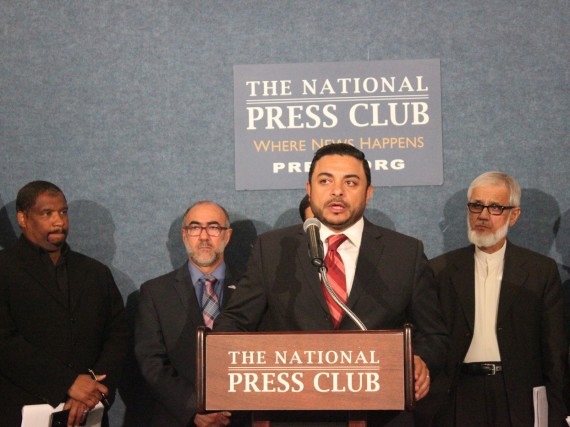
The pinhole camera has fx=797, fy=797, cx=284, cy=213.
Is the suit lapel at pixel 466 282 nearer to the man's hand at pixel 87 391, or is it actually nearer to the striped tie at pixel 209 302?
the striped tie at pixel 209 302

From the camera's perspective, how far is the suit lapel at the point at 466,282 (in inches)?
149

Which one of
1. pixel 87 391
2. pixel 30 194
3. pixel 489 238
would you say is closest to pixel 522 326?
pixel 489 238

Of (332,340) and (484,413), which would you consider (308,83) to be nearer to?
(484,413)

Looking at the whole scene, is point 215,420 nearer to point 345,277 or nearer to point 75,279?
point 75,279

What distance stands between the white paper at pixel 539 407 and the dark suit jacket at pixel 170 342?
60.2 inches

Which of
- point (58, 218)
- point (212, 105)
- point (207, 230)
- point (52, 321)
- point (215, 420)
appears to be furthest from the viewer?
point (212, 105)

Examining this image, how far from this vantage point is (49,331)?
3.83m

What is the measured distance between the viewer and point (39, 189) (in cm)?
398

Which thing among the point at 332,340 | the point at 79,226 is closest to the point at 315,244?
the point at 332,340

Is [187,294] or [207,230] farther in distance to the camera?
[207,230]

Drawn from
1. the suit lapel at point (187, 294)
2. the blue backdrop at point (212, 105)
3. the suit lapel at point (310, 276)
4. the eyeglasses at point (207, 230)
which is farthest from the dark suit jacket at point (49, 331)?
the suit lapel at point (310, 276)

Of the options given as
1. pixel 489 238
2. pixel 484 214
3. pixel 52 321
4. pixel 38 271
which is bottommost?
pixel 52 321

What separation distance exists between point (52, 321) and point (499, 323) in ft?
6.98

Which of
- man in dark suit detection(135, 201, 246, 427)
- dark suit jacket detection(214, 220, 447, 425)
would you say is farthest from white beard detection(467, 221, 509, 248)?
dark suit jacket detection(214, 220, 447, 425)
